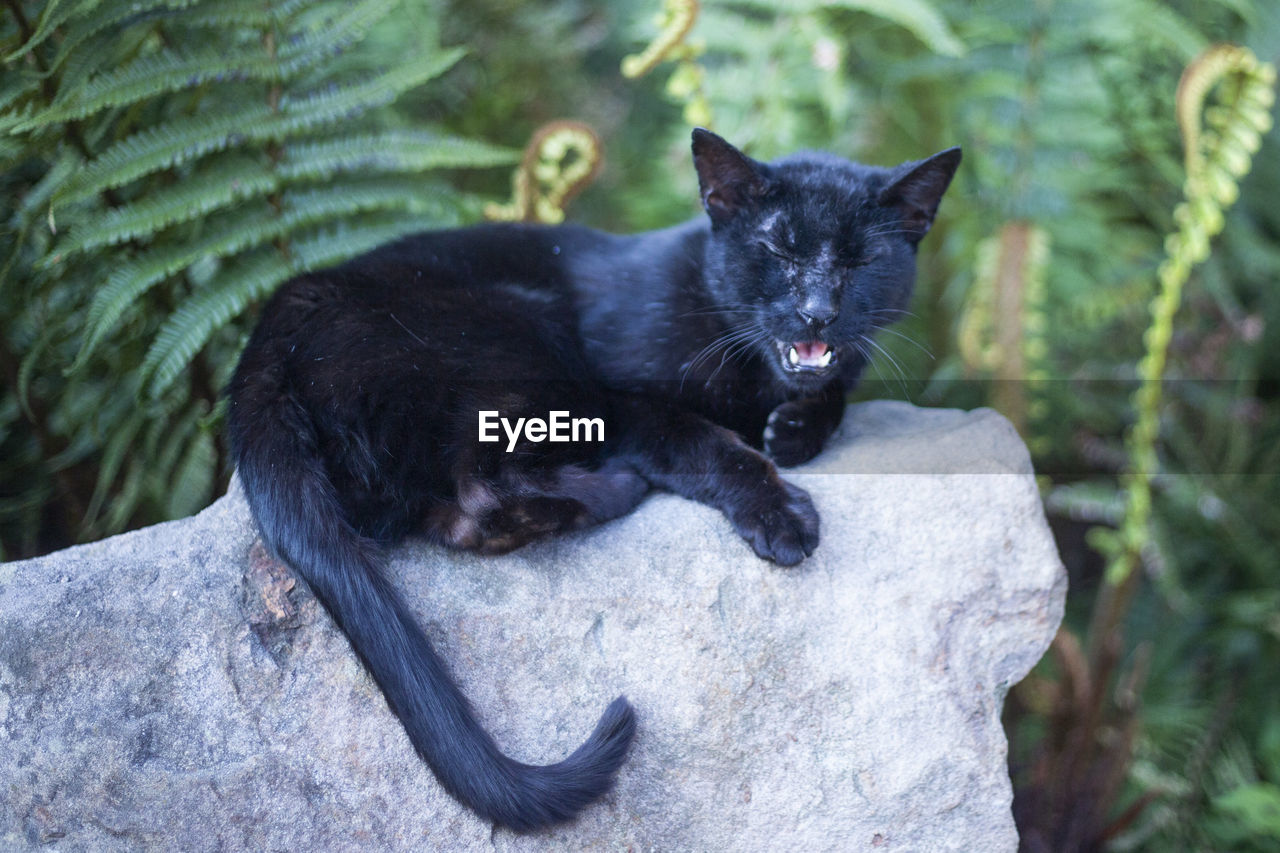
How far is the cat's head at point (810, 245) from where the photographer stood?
210 cm

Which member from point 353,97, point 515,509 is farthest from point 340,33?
point 515,509

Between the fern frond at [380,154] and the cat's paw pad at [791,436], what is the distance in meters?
1.04

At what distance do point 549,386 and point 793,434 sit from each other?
571 millimetres

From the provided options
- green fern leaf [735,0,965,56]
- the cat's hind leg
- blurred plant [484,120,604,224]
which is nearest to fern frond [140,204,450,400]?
blurred plant [484,120,604,224]

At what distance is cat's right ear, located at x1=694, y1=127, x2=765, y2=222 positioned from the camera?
2115 mm

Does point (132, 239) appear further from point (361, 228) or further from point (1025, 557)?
point (1025, 557)

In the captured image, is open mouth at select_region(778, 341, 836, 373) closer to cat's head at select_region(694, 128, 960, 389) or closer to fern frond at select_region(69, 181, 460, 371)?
cat's head at select_region(694, 128, 960, 389)

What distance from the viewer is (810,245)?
2100mm

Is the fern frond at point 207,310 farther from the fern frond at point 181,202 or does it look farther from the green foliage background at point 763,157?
the fern frond at point 181,202

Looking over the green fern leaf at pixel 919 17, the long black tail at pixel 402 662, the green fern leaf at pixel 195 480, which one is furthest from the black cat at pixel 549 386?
the green fern leaf at pixel 919 17

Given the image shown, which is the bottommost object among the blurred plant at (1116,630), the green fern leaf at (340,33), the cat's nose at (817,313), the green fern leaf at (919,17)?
the blurred plant at (1116,630)

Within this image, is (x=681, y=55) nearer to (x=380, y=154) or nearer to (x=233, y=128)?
(x=380, y=154)

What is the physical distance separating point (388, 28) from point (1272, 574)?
359 cm

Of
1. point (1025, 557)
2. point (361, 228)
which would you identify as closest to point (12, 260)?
point (361, 228)
